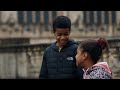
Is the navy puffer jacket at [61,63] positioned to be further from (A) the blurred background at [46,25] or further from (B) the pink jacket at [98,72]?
(A) the blurred background at [46,25]

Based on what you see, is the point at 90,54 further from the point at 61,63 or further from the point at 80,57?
the point at 61,63

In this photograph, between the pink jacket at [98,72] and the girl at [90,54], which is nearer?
the pink jacket at [98,72]

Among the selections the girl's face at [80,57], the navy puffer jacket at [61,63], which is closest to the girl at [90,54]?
the girl's face at [80,57]

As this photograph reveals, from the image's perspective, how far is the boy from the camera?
3988mm

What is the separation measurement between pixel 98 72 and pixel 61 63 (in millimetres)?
642

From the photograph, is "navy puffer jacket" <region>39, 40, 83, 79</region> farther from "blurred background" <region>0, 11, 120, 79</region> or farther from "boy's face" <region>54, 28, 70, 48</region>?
"blurred background" <region>0, 11, 120, 79</region>

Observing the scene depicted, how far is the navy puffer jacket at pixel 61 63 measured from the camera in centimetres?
398

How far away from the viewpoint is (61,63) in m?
4.02

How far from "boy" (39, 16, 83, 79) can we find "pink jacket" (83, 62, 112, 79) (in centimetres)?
45
